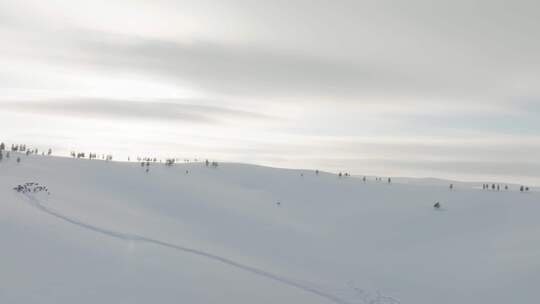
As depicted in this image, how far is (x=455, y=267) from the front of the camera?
13.8m

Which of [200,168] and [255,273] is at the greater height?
[200,168]

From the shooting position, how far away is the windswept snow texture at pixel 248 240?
29.2ft

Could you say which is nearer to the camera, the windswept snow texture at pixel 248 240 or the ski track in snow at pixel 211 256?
the windswept snow texture at pixel 248 240

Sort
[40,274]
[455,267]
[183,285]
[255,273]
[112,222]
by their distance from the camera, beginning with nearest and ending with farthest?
1. [40,274]
2. [183,285]
3. [255,273]
4. [112,222]
5. [455,267]

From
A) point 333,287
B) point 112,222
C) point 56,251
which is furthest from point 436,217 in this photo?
point 56,251

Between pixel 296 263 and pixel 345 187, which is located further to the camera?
pixel 345 187

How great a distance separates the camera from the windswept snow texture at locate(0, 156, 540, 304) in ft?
29.2

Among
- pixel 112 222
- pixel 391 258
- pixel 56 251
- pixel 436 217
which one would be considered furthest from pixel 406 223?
pixel 56 251

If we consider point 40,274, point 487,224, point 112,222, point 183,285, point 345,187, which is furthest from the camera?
point 345,187

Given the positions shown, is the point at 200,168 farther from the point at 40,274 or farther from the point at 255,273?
the point at 40,274

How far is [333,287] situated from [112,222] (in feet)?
18.4

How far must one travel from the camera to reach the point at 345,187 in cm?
2589

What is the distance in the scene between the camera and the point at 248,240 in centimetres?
1512

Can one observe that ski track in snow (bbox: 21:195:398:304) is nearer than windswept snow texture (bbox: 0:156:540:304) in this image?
No
